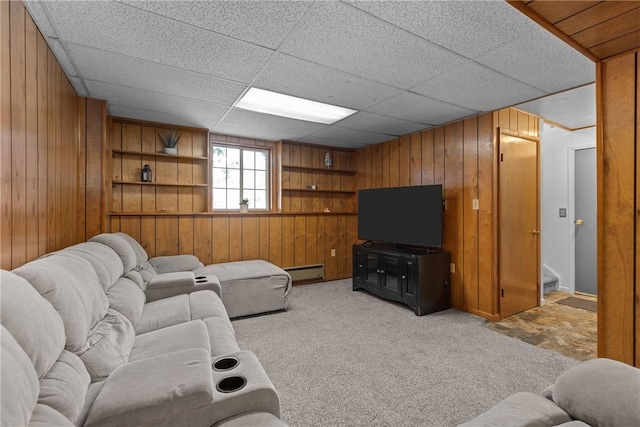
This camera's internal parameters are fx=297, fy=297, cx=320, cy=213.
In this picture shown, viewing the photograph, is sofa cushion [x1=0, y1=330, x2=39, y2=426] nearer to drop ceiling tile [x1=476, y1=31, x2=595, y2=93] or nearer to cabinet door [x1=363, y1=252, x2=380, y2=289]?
drop ceiling tile [x1=476, y1=31, x2=595, y2=93]

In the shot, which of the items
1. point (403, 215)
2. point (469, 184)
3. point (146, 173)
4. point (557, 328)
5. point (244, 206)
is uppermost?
point (146, 173)

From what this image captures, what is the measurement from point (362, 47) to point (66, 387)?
228cm

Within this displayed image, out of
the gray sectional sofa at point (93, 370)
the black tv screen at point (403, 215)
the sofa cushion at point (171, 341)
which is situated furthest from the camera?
the black tv screen at point (403, 215)

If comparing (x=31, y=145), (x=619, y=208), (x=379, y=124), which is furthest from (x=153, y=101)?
(x=619, y=208)

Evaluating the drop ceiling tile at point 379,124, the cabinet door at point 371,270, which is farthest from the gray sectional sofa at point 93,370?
the drop ceiling tile at point 379,124

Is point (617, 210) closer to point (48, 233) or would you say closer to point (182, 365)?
point (182, 365)

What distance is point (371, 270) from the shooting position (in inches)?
165

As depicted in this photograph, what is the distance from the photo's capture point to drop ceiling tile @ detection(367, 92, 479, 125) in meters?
2.97

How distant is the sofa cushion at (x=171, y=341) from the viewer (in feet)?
5.08

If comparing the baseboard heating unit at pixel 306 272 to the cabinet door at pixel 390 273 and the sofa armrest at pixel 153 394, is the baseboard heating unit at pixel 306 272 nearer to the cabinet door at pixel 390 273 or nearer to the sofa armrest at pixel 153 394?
the cabinet door at pixel 390 273

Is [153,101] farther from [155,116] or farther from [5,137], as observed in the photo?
[5,137]

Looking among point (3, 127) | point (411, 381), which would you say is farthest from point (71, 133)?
point (411, 381)

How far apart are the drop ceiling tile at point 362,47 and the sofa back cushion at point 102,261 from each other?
1829 mm

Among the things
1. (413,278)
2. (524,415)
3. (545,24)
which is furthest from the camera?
(413,278)
